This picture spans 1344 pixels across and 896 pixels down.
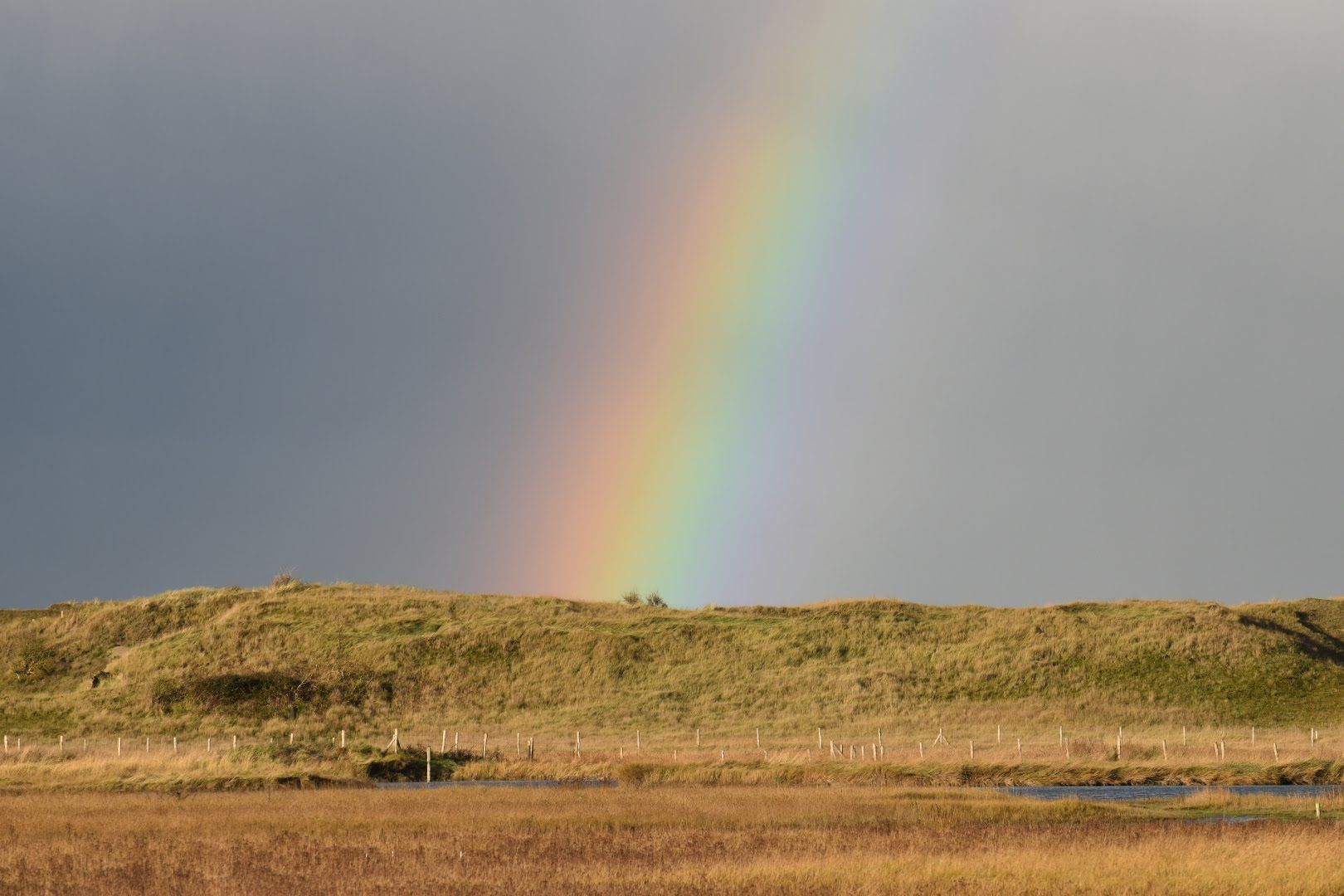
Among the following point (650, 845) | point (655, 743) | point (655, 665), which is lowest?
point (650, 845)

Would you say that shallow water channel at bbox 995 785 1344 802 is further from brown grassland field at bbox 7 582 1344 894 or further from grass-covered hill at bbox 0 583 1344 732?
grass-covered hill at bbox 0 583 1344 732

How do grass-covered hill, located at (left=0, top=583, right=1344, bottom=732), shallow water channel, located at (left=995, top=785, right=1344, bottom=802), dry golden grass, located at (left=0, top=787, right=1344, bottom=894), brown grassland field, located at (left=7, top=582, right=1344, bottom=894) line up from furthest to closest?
grass-covered hill, located at (left=0, top=583, right=1344, bottom=732)
shallow water channel, located at (left=995, top=785, right=1344, bottom=802)
brown grassland field, located at (left=7, top=582, right=1344, bottom=894)
dry golden grass, located at (left=0, top=787, right=1344, bottom=894)

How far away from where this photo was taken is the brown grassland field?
26.3m

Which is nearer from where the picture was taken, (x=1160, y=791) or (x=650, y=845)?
(x=650, y=845)

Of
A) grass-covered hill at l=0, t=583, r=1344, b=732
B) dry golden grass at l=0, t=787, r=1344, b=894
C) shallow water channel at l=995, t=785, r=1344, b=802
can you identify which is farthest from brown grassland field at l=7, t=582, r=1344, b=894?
shallow water channel at l=995, t=785, r=1344, b=802

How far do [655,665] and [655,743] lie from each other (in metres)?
22.7

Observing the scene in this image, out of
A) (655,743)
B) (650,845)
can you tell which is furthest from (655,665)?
(650,845)

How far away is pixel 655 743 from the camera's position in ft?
217

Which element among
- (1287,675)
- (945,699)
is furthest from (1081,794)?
(1287,675)

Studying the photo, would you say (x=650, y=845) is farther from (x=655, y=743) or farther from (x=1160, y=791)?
(x=655, y=743)

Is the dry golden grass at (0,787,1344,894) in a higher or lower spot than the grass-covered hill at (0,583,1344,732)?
lower

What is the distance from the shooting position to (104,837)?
32.2m

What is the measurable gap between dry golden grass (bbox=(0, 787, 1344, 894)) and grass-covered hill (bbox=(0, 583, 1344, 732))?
3540 centimetres

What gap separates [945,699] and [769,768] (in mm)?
32157
